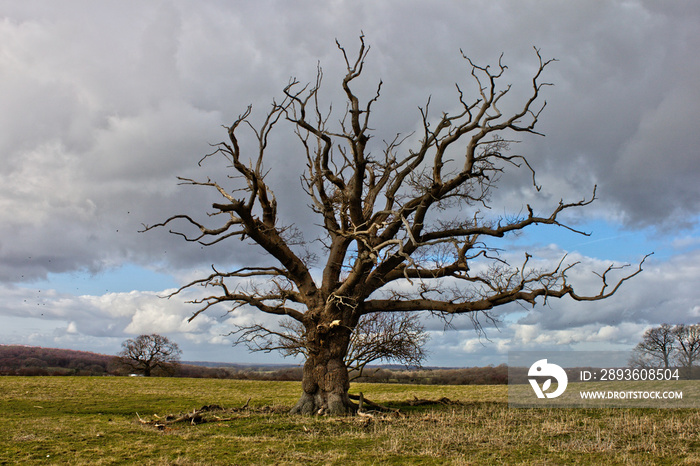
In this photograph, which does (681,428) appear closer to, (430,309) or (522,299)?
(522,299)

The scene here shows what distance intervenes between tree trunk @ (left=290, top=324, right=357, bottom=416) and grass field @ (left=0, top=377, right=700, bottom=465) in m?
1.11

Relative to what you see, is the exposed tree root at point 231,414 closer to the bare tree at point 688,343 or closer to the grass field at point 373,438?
the grass field at point 373,438

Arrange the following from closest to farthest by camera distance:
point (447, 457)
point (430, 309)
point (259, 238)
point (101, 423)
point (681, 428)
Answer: point (447, 457) → point (681, 428) → point (101, 423) → point (259, 238) → point (430, 309)

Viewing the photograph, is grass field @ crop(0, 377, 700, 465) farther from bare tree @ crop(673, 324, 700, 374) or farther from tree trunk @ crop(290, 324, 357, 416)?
bare tree @ crop(673, 324, 700, 374)

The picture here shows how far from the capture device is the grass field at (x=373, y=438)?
9.68 meters

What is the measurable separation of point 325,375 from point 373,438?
481 cm

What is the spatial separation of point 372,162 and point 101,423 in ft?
41.1

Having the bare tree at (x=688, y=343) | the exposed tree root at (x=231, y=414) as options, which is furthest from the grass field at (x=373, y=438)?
the bare tree at (x=688, y=343)

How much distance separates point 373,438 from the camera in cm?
1195

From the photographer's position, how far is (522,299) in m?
16.7

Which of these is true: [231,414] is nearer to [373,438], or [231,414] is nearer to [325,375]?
[325,375]

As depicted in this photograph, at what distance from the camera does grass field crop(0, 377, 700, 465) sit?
31.8ft

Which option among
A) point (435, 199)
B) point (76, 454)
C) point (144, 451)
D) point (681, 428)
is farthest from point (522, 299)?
point (76, 454)

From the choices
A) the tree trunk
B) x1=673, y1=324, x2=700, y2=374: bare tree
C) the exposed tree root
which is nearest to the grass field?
the exposed tree root
